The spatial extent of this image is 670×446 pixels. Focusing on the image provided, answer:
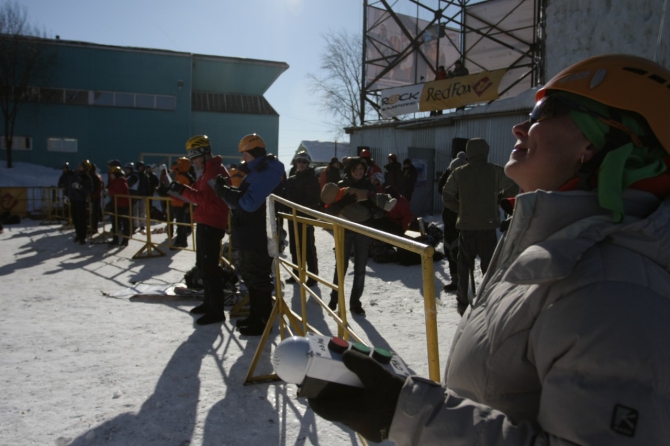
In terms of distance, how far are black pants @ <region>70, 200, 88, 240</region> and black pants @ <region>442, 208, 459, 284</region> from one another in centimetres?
879

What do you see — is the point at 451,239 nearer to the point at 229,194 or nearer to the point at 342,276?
the point at 229,194

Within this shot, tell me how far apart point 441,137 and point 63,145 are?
21.7 meters

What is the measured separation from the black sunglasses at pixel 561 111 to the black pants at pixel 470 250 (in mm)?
4411

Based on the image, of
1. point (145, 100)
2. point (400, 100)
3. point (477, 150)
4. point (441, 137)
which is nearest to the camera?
point (477, 150)

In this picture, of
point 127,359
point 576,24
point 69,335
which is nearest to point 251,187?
point 127,359

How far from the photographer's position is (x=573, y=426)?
818mm

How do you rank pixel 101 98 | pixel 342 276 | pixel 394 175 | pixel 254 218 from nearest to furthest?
pixel 342 276 → pixel 254 218 → pixel 394 175 → pixel 101 98

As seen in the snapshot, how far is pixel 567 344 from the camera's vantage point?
0.85 meters

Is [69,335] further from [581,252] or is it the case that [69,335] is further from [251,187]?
[581,252]

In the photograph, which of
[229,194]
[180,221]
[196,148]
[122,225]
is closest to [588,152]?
[229,194]

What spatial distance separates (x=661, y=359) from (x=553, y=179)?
0.46 metres

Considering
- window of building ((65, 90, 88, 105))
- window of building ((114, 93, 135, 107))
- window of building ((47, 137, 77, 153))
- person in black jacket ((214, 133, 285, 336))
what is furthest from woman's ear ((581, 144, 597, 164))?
window of building ((65, 90, 88, 105))

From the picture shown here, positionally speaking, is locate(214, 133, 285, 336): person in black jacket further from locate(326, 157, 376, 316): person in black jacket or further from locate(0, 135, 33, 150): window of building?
locate(0, 135, 33, 150): window of building

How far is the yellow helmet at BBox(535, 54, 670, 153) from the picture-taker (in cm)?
97
